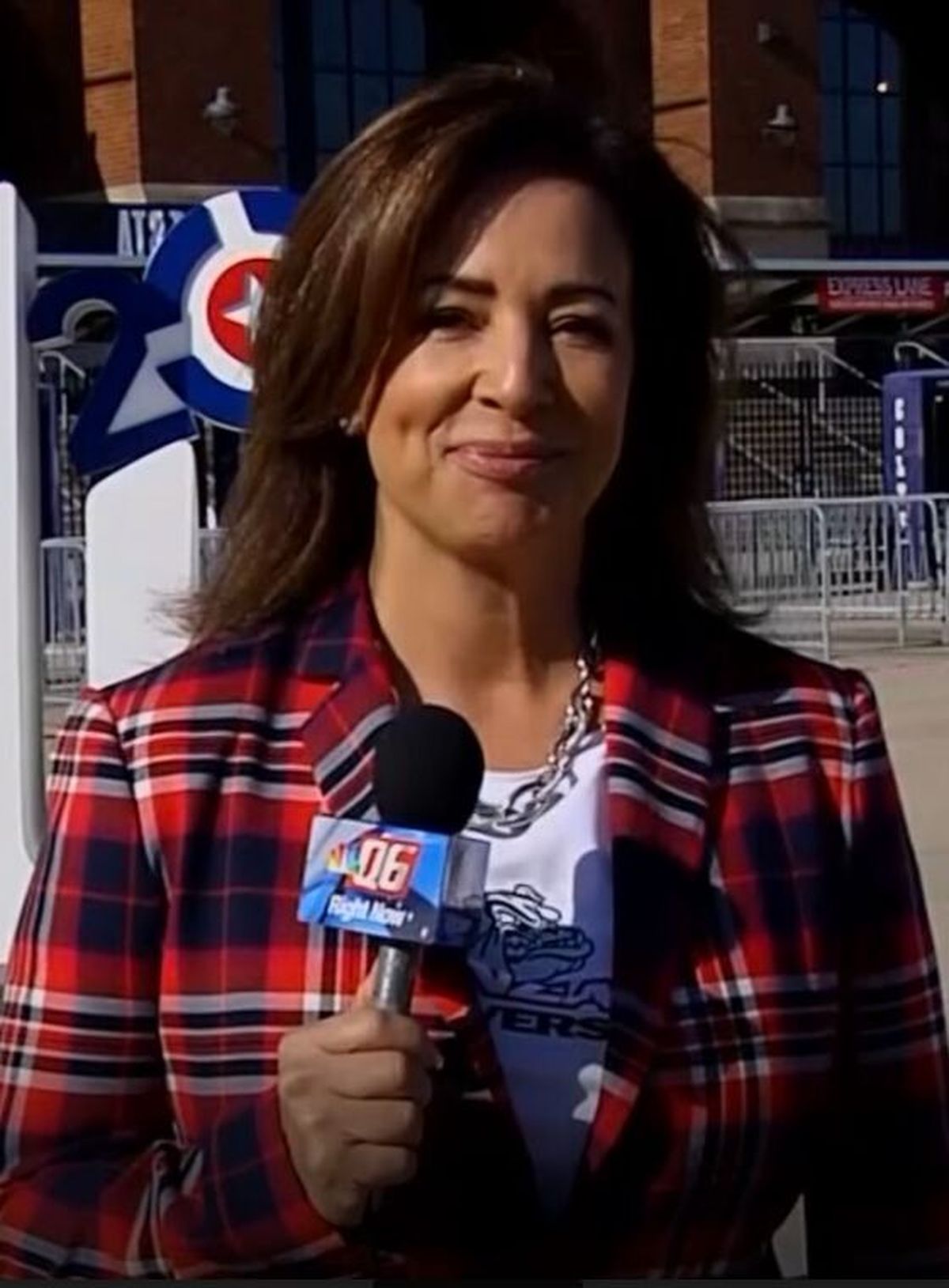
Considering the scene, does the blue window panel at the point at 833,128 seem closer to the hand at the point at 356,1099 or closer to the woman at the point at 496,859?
the woman at the point at 496,859

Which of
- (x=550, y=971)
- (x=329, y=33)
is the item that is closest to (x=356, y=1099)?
(x=550, y=971)

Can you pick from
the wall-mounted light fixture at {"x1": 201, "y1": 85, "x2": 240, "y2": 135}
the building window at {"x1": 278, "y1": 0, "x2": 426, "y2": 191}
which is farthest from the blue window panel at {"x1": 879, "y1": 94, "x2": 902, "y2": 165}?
the wall-mounted light fixture at {"x1": 201, "y1": 85, "x2": 240, "y2": 135}

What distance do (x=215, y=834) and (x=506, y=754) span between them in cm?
29

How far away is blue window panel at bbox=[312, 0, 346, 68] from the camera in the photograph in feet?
92.7

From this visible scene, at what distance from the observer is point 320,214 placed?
2.32 meters

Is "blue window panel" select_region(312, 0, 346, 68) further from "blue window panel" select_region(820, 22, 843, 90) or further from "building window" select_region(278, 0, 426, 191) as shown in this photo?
"blue window panel" select_region(820, 22, 843, 90)

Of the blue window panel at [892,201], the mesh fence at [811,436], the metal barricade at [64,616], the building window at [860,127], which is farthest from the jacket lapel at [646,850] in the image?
the blue window panel at [892,201]

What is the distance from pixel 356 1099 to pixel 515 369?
674 mm

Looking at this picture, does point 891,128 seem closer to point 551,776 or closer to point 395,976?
point 551,776

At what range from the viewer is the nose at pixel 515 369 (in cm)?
217

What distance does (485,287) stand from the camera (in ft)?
7.23

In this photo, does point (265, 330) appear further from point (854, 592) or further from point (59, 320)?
point (854, 592)

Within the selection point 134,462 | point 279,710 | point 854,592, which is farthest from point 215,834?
point 854,592

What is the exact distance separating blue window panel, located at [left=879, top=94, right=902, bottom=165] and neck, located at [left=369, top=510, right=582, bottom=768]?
102 ft
